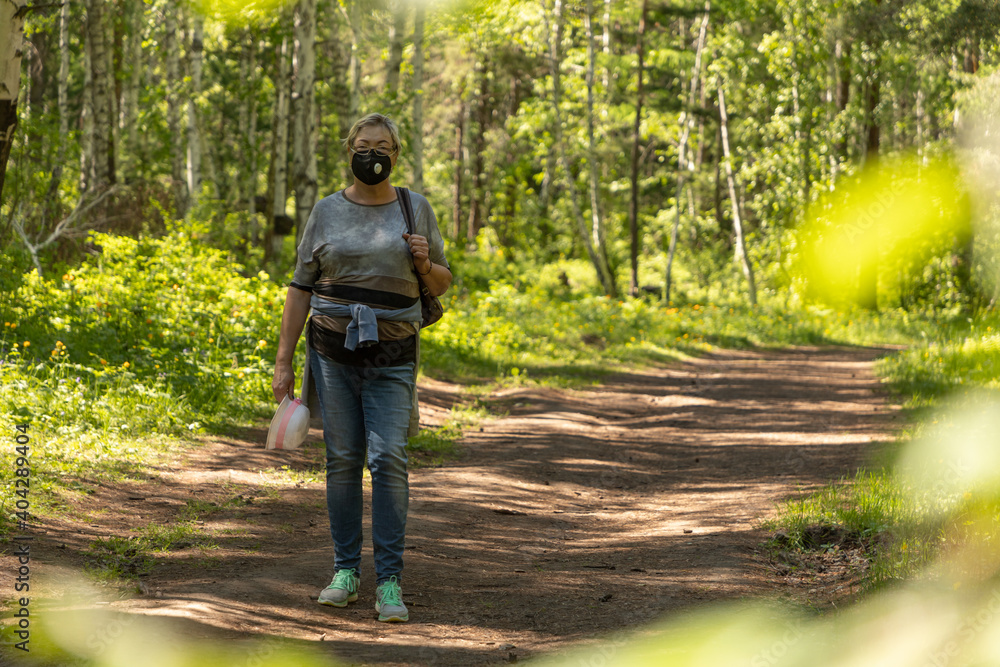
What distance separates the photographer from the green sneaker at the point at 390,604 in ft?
12.8

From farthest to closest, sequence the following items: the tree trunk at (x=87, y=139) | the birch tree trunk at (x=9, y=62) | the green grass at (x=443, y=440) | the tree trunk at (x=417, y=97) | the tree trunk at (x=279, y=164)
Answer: the tree trunk at (x=279, y=164) < the tree trunk at (x=417, y=97) < the tree trunk at (x=87, y=139) < the green grass at (x=443, y=440) < the birch tree trunk at (x=9, y=62)

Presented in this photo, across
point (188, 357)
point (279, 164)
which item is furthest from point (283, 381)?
point (279, 164)

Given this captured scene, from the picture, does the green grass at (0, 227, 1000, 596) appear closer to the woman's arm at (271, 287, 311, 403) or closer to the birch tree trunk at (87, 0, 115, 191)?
the woman's arm at (271, 287, 311, 403)

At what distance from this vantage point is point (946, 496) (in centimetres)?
505

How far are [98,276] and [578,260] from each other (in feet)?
81.3

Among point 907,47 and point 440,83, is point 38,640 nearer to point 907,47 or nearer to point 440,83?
point 907,47

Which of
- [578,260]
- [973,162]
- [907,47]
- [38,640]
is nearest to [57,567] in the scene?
[38,640]

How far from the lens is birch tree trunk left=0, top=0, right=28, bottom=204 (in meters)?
5.55

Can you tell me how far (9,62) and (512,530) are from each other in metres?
4.34

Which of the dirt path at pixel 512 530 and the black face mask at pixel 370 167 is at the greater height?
the black face mask at pixel 370 167

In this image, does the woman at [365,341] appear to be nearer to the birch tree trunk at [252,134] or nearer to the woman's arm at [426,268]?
the woman's arm at [426,268]

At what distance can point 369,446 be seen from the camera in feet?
13.4

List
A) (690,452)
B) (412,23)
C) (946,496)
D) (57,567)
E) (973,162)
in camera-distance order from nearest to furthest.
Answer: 1. (57,567)
2. (946,496)
3. (690,452)
4. (412,23)
5. (973,162)

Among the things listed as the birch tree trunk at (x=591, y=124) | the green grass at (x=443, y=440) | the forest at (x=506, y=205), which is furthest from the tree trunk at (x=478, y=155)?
the green grass at (x=443, y=440)
